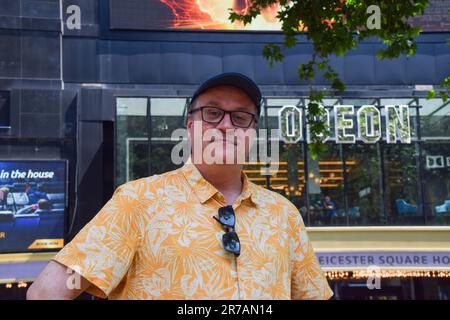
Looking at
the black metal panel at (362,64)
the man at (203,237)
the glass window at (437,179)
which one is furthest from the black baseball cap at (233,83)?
the black metal panel at (362,64)

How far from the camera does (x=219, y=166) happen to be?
1.90m

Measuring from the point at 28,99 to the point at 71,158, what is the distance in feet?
6.97

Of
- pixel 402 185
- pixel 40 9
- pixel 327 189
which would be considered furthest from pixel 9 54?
pixel 402 185

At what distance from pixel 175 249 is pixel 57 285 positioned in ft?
1.26

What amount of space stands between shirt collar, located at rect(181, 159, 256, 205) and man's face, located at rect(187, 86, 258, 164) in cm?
6

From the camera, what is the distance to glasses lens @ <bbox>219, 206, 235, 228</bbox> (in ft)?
5.65

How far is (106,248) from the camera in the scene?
159cm

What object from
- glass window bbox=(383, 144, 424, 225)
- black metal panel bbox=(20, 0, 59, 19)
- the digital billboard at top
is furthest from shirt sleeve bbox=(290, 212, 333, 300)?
black metal panel bbox=(20, 0, 59, 19)

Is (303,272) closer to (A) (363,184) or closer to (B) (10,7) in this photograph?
(A) (363,184)

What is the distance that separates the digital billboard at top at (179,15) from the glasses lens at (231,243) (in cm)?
1456

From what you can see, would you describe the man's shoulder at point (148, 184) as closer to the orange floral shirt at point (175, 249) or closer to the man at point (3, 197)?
the orange floral shirt at point (175, 249)
